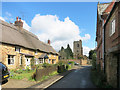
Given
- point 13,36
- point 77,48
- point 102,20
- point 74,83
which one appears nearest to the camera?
point 74,83

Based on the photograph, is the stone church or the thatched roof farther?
the stone church

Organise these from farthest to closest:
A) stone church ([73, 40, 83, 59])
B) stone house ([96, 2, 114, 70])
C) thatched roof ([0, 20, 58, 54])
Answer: stone church ([73, 40, 83, 59]), thatched roof ([0, 20, 58, 54]), stone house ([96, 2, 114, 70])

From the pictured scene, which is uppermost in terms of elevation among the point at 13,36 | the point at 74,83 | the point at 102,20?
the point at 102,20

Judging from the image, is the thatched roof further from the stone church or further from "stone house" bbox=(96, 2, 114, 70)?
the stone church

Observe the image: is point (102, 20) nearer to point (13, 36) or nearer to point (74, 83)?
point (74, 83)

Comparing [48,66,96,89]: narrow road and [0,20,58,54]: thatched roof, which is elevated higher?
[0,20,58,54]: thatched roof

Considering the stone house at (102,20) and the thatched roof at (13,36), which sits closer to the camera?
the stone house at (102,20)

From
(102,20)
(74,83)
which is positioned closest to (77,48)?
(102,20)

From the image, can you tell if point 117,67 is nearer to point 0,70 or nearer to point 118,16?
point 118,16

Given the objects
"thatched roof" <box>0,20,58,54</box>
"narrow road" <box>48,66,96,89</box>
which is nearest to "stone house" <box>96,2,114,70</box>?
"narrow road" <box>48,66,96,89</box>

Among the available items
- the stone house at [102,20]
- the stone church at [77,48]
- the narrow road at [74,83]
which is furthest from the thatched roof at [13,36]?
the stone church at [77,48]

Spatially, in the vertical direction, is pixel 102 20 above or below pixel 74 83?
above

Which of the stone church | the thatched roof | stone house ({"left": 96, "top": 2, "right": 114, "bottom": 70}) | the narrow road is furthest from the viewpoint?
the stone church

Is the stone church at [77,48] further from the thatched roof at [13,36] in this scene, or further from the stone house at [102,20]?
the stone house at [102,20]
